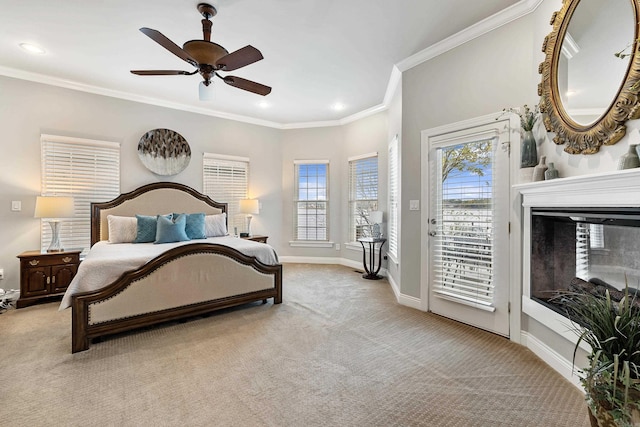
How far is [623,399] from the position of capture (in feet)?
3.90

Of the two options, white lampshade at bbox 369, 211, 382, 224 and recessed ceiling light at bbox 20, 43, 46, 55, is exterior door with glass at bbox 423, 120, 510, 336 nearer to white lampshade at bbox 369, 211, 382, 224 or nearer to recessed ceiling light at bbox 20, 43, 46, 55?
white lampshade at bbox 369, 211, 382, 224

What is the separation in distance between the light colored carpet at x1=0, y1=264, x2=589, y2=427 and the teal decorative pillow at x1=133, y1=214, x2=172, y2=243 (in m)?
1.23

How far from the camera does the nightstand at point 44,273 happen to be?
3531 millimetres

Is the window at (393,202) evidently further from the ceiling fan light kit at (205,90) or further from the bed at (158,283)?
the ceiling fan light kit at (205,90)

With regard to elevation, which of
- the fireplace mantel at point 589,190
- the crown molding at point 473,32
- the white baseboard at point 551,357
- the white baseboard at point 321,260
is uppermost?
the crown molding at point 473,32

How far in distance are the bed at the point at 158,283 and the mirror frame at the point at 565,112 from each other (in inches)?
122

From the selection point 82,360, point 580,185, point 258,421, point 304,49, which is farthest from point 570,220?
point 82,360

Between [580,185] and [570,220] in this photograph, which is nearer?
[580,185]

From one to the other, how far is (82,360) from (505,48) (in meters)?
4.49

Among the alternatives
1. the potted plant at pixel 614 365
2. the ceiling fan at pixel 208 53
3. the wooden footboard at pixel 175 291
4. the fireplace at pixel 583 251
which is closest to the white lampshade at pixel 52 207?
the wooden footboard at pixel 175 291

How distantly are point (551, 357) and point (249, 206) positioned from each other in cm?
464

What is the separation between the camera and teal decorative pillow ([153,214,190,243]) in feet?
13.1

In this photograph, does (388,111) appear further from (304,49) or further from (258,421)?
(258,421)

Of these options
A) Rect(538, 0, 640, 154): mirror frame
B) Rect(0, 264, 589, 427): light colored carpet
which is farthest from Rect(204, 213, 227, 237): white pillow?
Rect(538, 0, 640, 154): mirror frame
